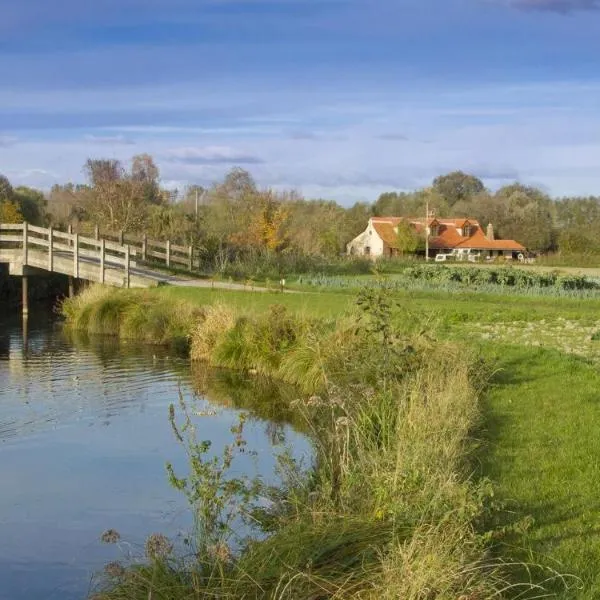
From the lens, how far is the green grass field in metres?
6.52

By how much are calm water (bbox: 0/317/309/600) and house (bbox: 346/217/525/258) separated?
5233 cm

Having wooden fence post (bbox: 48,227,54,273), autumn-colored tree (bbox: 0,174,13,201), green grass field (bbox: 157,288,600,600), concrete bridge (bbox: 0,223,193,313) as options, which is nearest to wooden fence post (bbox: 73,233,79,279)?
concrete bridge (bbox: 0,223,193,313)

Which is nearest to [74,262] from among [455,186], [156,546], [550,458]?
[550,458]

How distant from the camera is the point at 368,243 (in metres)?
73.8

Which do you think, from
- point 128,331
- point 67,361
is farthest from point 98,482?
point 128,331

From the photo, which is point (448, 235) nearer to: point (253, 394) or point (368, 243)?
point (368, 243)

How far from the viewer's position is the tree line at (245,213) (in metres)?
41.5

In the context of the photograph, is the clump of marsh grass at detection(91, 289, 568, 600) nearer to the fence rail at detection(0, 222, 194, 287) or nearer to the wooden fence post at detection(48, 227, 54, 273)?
the fence rail at detection(0, 222, 194, 287)

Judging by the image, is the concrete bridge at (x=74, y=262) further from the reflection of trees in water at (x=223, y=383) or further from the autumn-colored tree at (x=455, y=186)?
the autumn-colored tree at (x=455, y=186)

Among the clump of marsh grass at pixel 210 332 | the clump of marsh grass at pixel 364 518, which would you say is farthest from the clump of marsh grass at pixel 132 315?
the clump of marsh grass at pixel 364 518

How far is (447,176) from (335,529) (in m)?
106

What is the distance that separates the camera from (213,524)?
6.57 metres

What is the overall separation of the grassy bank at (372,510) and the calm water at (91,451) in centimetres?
103

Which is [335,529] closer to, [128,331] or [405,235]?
[128,331]
